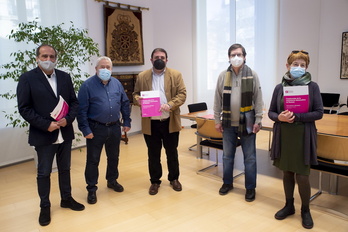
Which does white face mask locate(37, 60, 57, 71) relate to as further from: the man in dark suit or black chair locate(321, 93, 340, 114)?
black chair locate(321, 93, 340, 114)

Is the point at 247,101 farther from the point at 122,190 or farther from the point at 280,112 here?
the point at 122,190

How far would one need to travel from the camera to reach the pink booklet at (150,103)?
9.90ft

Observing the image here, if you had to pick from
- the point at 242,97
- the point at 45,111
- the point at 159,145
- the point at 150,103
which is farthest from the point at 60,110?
the point at 242,97

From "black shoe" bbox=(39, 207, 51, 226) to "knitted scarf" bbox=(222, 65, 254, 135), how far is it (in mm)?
1899

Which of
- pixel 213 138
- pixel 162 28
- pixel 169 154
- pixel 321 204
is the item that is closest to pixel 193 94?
pixel 162 28

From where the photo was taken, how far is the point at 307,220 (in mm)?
2529

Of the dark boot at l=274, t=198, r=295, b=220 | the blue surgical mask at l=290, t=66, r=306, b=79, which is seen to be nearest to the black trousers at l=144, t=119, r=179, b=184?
the dark boot at l=274, t=198, r=295, b=220

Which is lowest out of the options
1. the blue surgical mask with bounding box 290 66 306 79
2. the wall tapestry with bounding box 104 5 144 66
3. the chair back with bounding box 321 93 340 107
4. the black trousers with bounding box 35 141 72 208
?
the black trousers with bounding box 35 141 72 208

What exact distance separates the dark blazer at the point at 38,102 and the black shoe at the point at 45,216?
25.1 inches

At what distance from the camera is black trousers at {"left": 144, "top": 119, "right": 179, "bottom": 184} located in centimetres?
320

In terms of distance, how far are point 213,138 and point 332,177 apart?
1415 mm

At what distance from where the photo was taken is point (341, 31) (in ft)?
20.0

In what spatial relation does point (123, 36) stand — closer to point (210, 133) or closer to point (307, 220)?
point (210, 133)

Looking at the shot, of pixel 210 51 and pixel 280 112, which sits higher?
pixel 210 51
